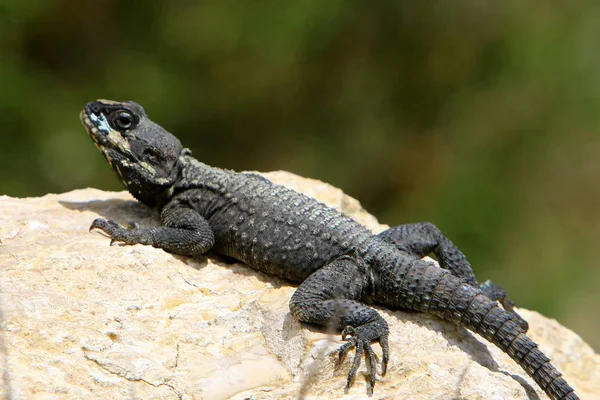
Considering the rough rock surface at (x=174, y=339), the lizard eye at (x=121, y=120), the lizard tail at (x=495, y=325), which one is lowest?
the rough rock surface at (x=174, y=339)

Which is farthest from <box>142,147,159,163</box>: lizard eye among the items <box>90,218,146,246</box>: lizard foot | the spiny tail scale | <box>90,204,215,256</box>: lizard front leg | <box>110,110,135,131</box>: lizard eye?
the spiny tail scale

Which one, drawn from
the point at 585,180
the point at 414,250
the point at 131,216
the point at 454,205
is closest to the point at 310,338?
the point at 414,250

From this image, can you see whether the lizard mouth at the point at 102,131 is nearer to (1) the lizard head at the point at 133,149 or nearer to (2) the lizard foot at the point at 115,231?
(1) the lizard head at the point at 133,149

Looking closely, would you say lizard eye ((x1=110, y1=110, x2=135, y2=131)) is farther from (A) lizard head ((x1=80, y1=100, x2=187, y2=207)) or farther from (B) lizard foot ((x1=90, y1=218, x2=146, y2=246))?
(B) lizard foot ((x1=90, y1=218, x2=146, y2=246))

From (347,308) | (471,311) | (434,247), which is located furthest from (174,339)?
(434,247)

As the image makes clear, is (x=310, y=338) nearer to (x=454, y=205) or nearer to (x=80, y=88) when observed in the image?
(x=454, y=205)

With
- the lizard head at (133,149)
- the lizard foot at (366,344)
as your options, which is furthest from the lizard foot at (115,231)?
the lizard foot at (366,344)
